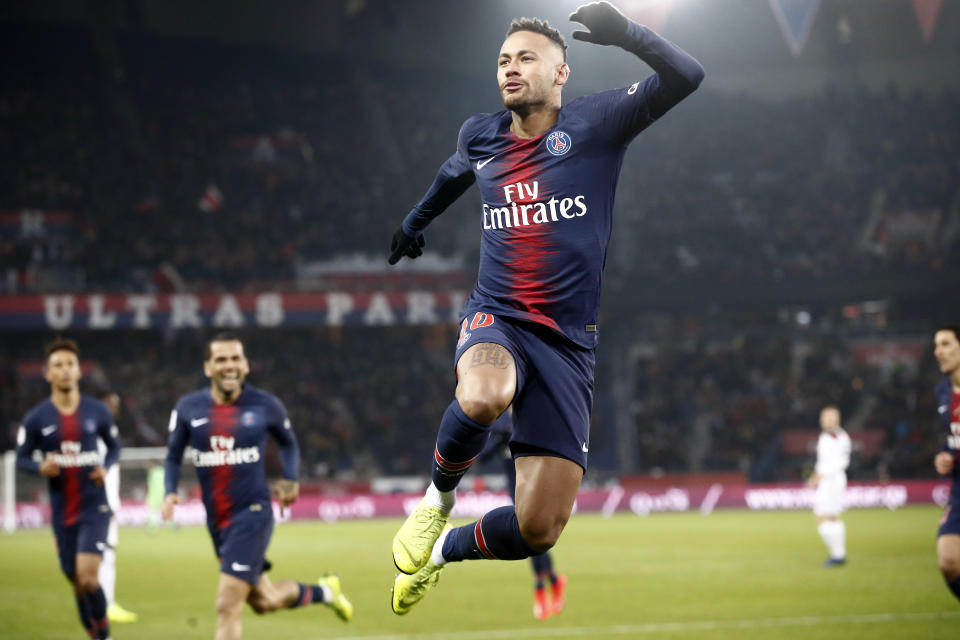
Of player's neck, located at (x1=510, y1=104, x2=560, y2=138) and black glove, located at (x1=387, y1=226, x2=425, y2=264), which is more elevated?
player's neck, located at (x1=510, y1=104, x2=560, y2=138)

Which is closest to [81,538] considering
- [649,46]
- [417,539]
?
[417,539]

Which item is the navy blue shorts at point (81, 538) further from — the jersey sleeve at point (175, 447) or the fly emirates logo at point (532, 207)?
the fly emirates logo at point (532, 207)

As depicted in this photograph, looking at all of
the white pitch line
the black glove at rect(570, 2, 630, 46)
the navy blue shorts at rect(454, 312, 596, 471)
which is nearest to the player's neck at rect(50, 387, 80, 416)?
the white pitch line

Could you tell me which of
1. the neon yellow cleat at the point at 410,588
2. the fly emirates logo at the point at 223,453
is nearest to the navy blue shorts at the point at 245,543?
the fly emirates logo at the point at 223,453

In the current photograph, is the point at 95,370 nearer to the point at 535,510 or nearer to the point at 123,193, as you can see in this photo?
the point at 123,193

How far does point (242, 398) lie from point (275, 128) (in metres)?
30.8

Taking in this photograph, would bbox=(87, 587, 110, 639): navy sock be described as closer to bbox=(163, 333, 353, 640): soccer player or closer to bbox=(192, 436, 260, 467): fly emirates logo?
bbox=(163, 333, 353, 640): soccer player

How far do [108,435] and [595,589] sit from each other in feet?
21.0

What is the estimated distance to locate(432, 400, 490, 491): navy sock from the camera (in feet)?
16.1

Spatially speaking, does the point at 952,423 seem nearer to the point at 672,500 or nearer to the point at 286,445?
the point at 286,445

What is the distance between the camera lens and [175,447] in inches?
340

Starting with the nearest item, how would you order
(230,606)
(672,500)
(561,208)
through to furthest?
1. (561,208)
2. (230,606)
3. (672,500)

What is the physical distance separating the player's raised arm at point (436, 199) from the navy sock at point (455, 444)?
3.57 feet

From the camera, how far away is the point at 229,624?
7688 millimetres
